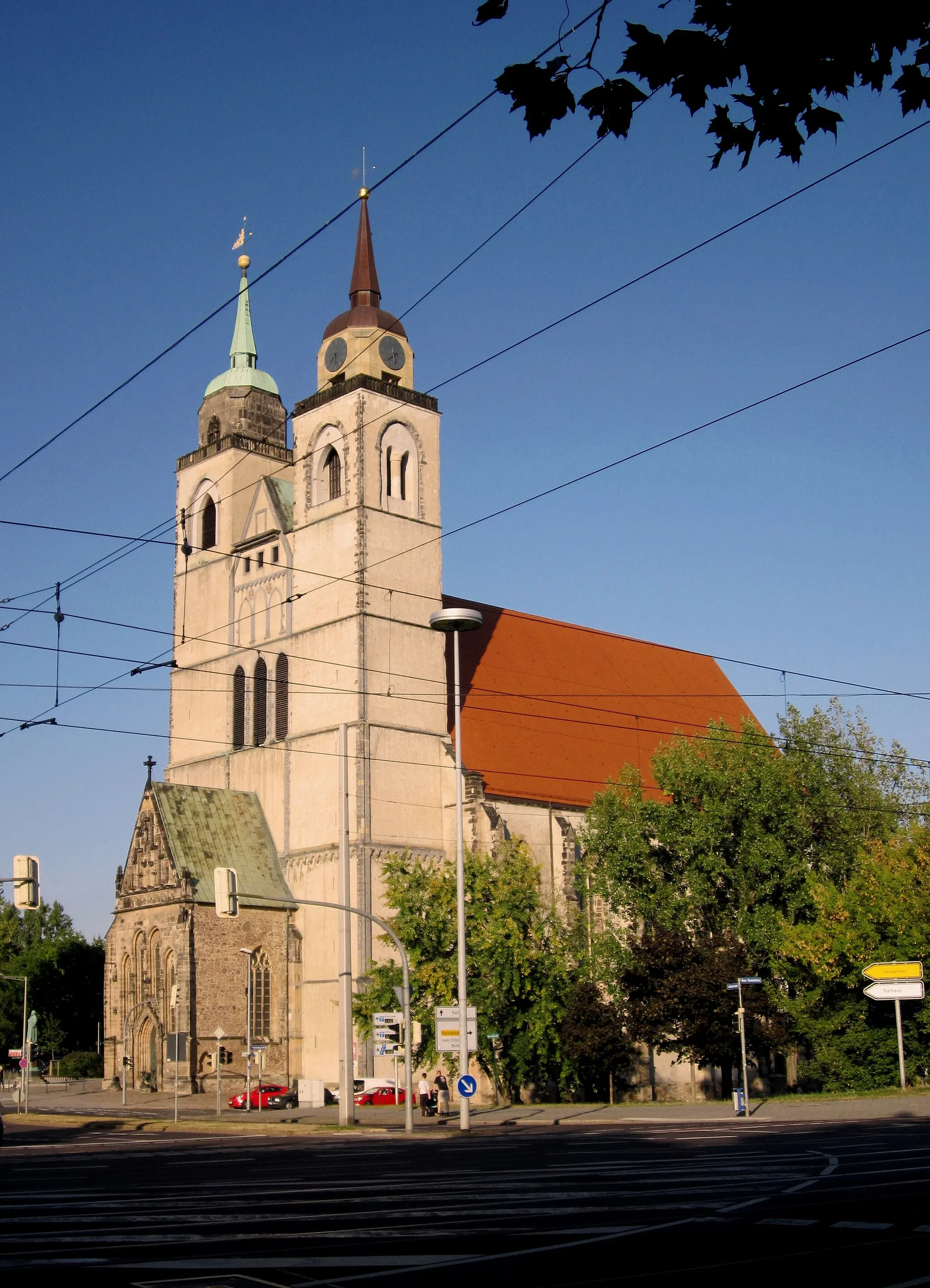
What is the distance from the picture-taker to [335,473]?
5062 centimetres

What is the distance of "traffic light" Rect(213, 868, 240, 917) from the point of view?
2620cm

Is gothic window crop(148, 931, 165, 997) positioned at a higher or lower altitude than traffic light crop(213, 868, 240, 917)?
lower

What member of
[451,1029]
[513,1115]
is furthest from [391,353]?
[451,1029]

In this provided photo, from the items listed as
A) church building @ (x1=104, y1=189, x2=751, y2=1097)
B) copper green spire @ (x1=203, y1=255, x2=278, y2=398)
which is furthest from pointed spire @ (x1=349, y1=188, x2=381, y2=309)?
copper green spire @ (x1=203, y1=255, x2=278, y2=398)

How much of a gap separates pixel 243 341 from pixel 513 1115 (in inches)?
1456

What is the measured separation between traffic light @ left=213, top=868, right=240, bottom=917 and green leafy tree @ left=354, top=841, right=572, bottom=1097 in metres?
11.8

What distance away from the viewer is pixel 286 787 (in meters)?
48.2

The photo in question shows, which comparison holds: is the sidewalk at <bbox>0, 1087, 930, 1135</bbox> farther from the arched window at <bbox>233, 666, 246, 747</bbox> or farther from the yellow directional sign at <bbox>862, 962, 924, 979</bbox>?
the arched window at <bbox>233, 666, 246, 747</bbox>

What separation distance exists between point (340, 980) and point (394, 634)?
1943 cm

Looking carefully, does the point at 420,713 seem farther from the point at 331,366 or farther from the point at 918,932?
the point at 918,932

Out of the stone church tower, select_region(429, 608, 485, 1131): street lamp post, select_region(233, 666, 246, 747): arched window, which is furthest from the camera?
select_region(233, 666, 246, 747): arched window

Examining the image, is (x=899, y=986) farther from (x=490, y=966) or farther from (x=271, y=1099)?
(x=271, y=1099)

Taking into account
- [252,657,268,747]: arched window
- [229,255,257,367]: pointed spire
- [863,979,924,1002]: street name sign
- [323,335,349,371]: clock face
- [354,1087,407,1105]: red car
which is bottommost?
[354,1087,407,1105]: red car

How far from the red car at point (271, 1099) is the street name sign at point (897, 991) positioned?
17.8 m
